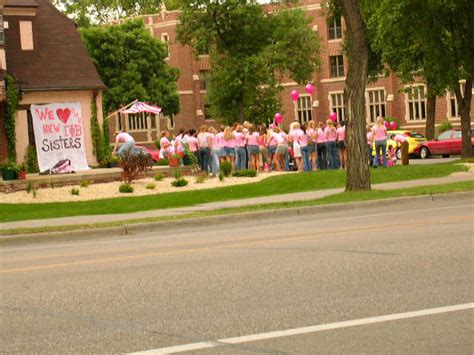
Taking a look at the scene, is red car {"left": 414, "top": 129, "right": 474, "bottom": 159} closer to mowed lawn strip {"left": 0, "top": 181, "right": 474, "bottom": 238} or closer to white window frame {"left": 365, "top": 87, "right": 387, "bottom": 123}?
white window frame {"left": 365, "top": 87, "right": 387, "bottom": 123}

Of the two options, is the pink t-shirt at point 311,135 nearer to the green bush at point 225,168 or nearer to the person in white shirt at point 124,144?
the green bush at point 225,168

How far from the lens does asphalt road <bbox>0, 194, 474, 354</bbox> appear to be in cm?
846

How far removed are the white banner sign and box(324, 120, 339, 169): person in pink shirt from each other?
9126 mm

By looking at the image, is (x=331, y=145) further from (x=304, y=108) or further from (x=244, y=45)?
(x=304, y=108)

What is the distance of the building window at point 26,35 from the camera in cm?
4428

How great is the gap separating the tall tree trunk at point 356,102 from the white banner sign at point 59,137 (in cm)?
1585

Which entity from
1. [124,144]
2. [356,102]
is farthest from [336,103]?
[356,102]

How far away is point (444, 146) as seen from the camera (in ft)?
180

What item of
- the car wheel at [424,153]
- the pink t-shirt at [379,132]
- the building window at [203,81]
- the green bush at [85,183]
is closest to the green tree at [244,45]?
the building window at [203,81]

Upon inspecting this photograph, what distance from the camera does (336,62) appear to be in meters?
81.1

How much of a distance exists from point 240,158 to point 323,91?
45468mm

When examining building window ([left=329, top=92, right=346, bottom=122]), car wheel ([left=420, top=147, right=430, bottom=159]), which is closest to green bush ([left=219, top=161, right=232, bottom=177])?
car wheel ([left=420, top=147, right=430, bottom=159])

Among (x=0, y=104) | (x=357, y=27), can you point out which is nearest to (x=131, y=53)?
(x=0, y=104)

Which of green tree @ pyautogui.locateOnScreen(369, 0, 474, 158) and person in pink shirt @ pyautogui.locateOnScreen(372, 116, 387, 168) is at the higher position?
green tree @ pyautogui.locateOnScreen(369, 0, 474, 158)
